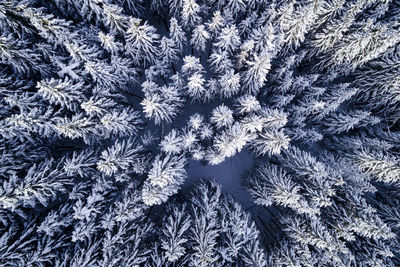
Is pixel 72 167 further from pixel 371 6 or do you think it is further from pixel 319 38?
pixel 371 6

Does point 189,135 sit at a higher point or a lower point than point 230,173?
higher

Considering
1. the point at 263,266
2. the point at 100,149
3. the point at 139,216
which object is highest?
the point at 100,149

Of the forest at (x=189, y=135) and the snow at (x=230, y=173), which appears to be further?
the snow at (x=230, y=173)

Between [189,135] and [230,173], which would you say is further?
[230,173]

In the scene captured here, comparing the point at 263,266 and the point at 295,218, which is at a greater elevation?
the point at 295,218

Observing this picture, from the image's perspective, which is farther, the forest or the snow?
the snow

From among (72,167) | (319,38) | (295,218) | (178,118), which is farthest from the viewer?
(178,118)

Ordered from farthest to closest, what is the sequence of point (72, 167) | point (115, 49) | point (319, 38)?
point (319, 38) → point (115, 49) → point (72, 167)

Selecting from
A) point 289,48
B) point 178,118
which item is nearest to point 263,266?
point 178,118
